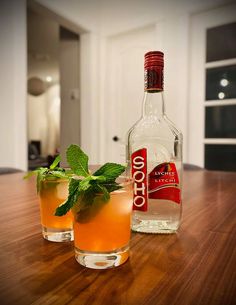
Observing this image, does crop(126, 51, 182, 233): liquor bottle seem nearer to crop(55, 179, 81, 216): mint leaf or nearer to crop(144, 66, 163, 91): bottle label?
crop(144, 66, 163, 91): bottle label

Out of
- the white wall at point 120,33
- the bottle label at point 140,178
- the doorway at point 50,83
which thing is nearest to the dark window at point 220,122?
the white wall at point 120,33

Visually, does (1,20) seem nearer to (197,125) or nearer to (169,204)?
(197,125)

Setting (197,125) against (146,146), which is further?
(197,125)

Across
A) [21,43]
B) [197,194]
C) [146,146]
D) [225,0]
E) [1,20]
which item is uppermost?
[225,0]

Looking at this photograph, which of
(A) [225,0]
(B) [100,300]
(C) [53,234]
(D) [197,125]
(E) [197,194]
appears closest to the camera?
(B) [100,300]

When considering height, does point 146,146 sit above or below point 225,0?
below

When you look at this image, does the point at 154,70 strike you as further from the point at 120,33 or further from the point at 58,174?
the point at 120,33

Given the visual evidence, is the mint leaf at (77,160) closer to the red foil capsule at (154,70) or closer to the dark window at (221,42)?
the red foil capsule at (154,70)

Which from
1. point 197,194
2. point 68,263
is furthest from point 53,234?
point 197,194

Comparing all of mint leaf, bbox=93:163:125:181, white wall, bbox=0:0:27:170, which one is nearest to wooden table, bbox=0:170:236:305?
mint leaf, bbox=93:163:125:181
